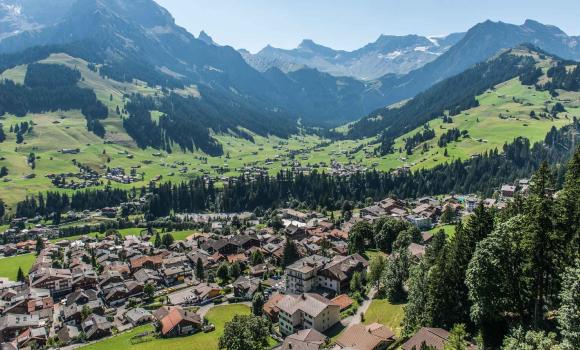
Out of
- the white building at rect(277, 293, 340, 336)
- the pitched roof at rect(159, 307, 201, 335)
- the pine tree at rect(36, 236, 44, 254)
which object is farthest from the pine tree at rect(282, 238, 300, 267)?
the pine tree at rect(36, 236, 44, 254)

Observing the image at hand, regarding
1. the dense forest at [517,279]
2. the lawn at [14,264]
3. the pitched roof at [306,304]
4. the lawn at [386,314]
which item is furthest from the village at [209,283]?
the dense forest at [517,279]

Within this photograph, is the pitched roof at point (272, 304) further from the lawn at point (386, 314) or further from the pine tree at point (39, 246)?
the pine tree at point (39, 246)

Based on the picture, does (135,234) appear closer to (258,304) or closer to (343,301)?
(258,304)

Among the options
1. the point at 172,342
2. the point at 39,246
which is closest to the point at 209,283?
the point at 172,342

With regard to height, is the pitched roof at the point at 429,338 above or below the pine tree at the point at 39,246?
above

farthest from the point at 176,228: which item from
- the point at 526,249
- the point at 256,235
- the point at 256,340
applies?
the point at 526,249

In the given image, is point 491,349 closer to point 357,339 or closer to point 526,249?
point 526,249
